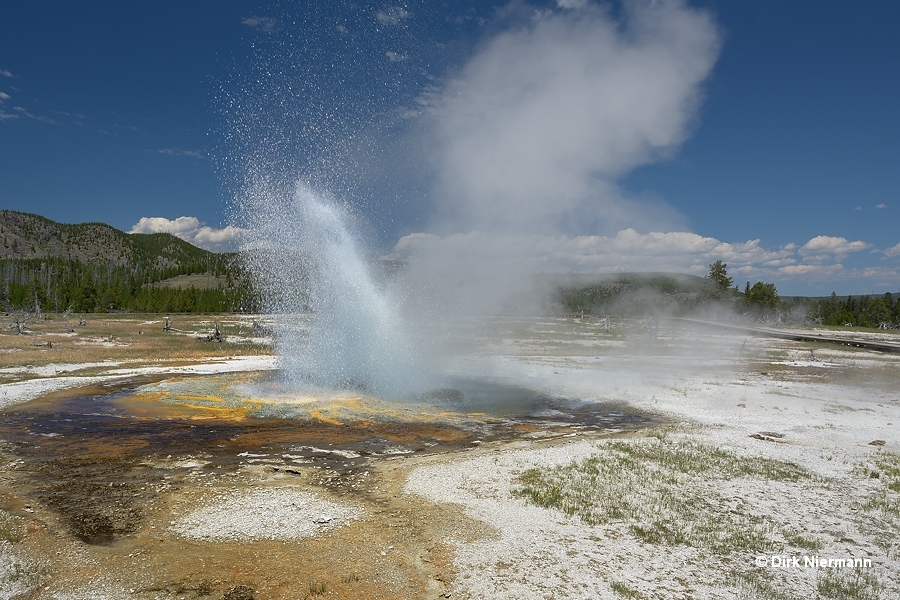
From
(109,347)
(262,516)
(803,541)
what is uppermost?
(109,347)

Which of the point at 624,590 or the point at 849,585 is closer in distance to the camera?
the point at 624,590

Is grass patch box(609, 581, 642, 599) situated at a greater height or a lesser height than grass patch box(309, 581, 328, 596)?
lesser

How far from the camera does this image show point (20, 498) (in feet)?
27.0

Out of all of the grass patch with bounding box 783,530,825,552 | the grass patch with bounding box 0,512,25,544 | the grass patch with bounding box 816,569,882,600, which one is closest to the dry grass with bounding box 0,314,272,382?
the grass patch with bounding box 0,512,25,544

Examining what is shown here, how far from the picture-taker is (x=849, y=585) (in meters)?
6.20

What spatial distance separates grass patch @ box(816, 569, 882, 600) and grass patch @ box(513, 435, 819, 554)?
74cm

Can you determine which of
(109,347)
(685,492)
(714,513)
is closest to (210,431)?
(685,492)

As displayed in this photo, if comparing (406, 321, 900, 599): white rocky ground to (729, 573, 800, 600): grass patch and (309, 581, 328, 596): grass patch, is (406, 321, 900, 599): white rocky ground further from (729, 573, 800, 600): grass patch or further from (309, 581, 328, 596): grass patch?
(309, 581, 328, 596): grass patch

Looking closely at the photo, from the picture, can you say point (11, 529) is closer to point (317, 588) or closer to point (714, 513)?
point (317, 588)

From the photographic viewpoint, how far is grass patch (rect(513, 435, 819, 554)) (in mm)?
7453

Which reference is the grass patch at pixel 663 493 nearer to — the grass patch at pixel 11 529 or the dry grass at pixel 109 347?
the grass patch at pixel 11 529

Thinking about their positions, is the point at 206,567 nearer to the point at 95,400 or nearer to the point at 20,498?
the point at 20,498

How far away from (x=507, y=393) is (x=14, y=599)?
17.0 metres

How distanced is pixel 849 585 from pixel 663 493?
3102mm
